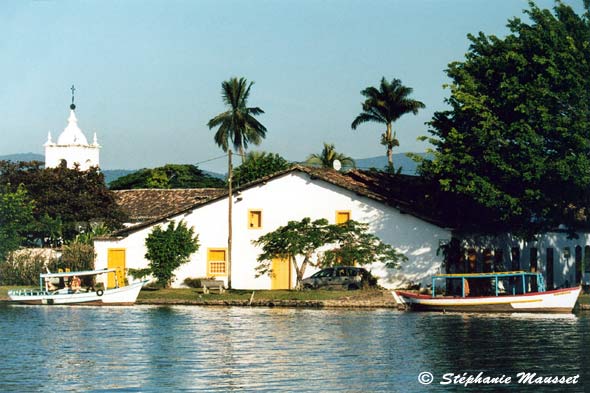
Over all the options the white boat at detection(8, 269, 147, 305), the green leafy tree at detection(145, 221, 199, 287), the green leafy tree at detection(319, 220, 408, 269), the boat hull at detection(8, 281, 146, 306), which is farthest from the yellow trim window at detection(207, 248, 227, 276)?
the boat hull at detection(8, 281, 146, 306)

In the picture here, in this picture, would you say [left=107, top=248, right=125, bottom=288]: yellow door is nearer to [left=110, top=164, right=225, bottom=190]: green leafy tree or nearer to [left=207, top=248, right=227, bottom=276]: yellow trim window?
[left=207, top=248, right=227, bottom=276]: yellow trim window

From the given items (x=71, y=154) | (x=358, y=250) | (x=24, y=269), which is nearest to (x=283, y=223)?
(x=358, y=250)

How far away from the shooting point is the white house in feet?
204

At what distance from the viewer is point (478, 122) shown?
55938mm

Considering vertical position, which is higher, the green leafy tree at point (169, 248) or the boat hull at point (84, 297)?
the green leafy tree at point (169, 248)

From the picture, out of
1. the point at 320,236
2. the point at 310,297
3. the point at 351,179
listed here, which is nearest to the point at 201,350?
the point at 310,297

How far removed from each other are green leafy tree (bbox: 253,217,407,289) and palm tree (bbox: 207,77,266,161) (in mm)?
42730

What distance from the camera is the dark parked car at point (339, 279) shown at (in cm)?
6034

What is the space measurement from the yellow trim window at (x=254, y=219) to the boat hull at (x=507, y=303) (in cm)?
1372

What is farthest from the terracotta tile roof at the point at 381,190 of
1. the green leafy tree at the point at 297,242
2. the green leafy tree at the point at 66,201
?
the green leafy tree at the point at 66,201

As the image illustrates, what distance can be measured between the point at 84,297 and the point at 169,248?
7.45 m

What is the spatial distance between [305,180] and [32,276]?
17534 millimetres

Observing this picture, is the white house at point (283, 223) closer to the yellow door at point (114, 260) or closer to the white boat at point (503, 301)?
the yellow door at point (114, 260)
